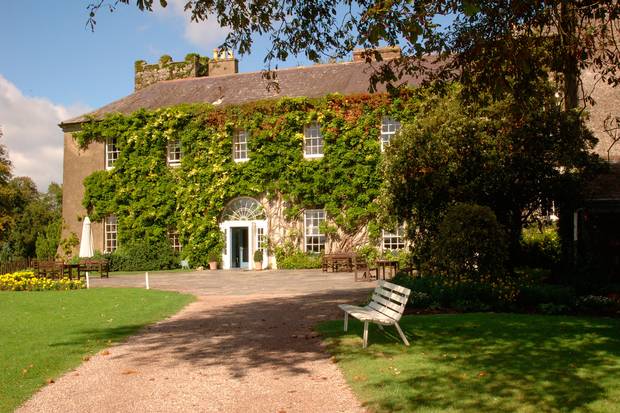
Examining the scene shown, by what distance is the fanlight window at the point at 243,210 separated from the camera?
29438 millimetres

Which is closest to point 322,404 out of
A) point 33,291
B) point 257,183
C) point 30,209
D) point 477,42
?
point 477,42

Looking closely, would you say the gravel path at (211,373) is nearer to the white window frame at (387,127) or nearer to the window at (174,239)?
the white window frame at (387,127)

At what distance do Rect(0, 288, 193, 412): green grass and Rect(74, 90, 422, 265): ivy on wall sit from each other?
12.0 m

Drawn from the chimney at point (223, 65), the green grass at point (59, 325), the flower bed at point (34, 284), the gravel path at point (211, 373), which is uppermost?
the chimney at point (223, 65)

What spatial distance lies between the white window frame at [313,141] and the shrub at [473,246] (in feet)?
48.7

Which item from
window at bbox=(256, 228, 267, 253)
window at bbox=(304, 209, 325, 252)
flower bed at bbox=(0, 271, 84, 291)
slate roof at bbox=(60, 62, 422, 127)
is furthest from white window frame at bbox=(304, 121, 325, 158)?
flower bed at bbox=(0, 271, 84, 291)

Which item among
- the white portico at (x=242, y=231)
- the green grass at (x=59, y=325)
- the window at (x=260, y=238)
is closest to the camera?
the green grass at (x=59, y=325)

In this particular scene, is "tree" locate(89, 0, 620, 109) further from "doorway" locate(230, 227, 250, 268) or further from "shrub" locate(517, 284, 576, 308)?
"doorway" locate(230, 227, 250, 268)

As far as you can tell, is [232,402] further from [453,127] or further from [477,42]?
[453,127]

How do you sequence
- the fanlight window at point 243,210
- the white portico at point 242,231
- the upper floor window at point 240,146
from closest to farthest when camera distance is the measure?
the white portico at point 242,231
the fanlight window at point 243,210
the upper floor window at point 240,146

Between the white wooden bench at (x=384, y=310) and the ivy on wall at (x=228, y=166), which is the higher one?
the ivy on wall at (x=228, y=166)

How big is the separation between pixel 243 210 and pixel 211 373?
22440 millimetres

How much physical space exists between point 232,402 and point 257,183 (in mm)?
23099

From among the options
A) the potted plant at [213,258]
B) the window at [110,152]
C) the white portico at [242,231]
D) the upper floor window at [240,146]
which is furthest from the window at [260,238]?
the window at [110,152]
